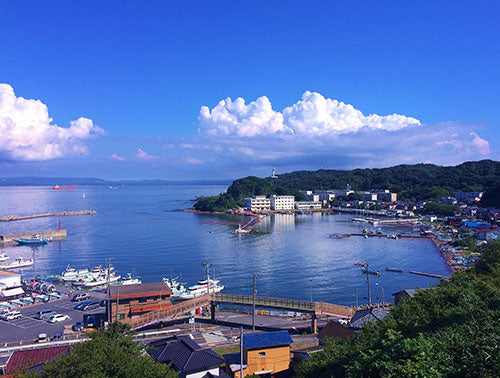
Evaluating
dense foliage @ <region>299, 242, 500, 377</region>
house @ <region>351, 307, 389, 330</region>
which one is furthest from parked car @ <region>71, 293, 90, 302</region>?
dense foliage @ <region>299, 242, 500, 377</region>

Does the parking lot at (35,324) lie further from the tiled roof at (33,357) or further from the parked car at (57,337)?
the tiled roof at (33,357)

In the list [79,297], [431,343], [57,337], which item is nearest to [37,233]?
[79,297]

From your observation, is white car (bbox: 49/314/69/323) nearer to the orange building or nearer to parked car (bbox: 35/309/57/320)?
parked car (bbox: 35/309/57/320)

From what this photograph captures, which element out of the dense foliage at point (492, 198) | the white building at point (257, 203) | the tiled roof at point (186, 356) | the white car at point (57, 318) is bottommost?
the white car at point (57, 318)

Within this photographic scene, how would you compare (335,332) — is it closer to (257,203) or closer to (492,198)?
(492,198)

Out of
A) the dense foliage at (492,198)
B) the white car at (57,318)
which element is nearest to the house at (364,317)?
the white car at (57,318)

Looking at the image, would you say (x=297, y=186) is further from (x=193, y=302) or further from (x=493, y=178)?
(x=193, y=302)
